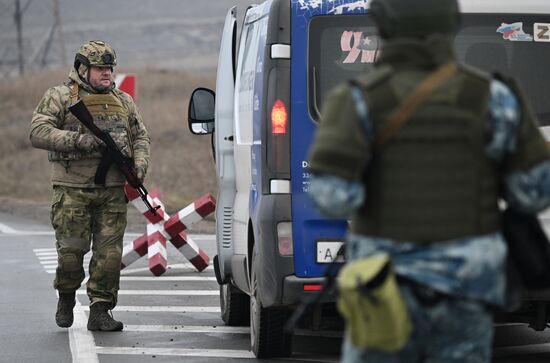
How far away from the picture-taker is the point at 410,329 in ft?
14.1

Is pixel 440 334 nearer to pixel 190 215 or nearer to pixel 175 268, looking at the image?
pixel 190 215

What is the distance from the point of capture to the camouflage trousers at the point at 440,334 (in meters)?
4.39

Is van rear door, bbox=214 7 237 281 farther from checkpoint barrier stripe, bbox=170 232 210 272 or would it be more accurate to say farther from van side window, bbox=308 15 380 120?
checkpoint barrier stripe, bbox=170 232 210 272

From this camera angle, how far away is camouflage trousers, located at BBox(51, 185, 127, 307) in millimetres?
10109

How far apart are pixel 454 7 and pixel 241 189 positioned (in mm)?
5022

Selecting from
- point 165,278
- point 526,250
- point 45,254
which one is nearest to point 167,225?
point 165,278

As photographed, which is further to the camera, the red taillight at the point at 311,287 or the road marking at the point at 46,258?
the road marking at the point at 46,258

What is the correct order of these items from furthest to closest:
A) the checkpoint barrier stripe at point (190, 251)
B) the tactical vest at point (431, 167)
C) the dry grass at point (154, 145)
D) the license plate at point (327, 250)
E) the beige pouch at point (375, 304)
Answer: the dry grass at point (154, 145), the checkpoint barrier stripe at point (190, 251), the license plate at point (327, 250), the tactical vest at point (431, 167), the beige pouch at point (375, 304)

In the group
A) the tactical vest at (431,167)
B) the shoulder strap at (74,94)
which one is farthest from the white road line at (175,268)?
the tactical vest at (431,167)

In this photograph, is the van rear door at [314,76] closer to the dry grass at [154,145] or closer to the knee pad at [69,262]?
the knee pad at [69,262]

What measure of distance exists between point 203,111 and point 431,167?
20.5 feet

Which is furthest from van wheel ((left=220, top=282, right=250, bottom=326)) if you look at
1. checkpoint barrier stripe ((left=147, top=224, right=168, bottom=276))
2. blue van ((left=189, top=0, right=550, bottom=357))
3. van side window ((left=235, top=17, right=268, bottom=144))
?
checkpoint barrier stripe ((left=147, top=224, right=168, bottom=276))

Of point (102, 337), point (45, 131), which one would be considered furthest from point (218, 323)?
point (45, 131)

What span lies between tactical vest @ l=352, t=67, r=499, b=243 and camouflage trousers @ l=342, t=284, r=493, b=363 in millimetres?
181
